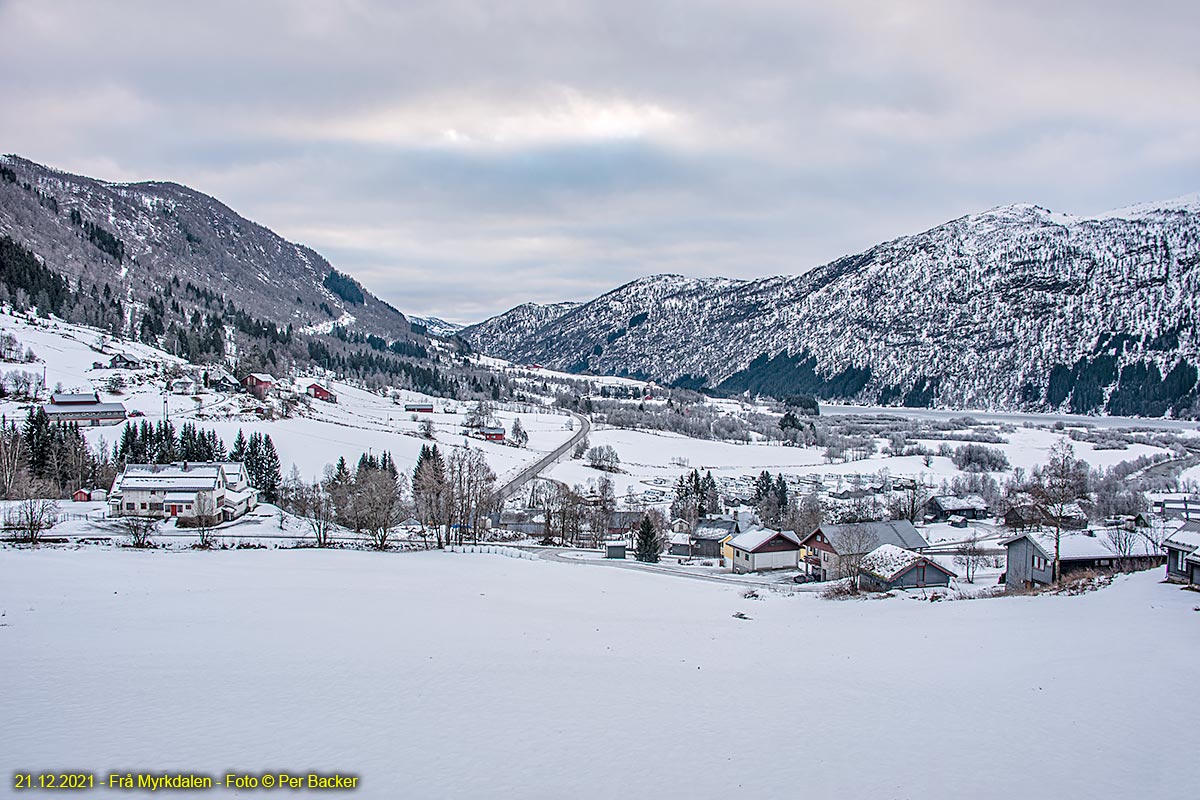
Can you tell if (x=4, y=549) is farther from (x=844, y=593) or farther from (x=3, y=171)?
(x=3, y=171)

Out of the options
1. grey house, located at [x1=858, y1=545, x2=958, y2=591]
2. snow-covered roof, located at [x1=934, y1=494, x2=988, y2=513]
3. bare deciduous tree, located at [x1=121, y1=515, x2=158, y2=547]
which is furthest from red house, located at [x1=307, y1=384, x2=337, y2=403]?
grey house, located at [x1=858, y1=545, x2=958, y2=591]

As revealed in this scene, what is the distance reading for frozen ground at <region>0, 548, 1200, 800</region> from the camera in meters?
8.26

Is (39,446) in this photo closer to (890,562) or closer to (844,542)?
(844,542)

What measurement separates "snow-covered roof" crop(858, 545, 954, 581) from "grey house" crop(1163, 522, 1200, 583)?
9.92 metres

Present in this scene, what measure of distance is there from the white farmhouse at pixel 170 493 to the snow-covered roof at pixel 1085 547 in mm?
47145

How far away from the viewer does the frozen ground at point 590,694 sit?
8.26 m

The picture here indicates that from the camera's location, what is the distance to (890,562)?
3459cm

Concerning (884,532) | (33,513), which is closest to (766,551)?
(884,532)

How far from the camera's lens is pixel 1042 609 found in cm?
1991

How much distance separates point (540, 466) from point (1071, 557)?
2362 inches

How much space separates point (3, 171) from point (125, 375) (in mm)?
142598

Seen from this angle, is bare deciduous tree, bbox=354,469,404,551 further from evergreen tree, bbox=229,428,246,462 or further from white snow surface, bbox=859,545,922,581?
white snow surface, bbox=859,545,922,581

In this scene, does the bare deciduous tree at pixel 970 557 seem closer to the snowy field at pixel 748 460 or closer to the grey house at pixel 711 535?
the grey house at pixel 711 535

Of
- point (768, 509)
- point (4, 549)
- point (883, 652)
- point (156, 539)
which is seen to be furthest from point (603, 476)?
point (883, 652)
